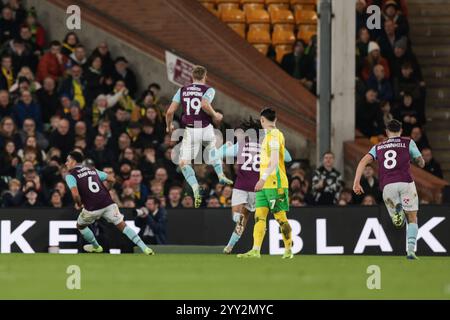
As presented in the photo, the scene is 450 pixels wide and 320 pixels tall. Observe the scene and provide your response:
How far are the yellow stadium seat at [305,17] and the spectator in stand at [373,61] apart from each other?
227 centimetres

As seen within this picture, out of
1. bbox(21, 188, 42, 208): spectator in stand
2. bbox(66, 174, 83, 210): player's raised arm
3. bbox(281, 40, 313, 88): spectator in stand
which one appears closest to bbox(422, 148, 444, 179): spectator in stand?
bbox(281, 40, 313, 88): spectator in stand

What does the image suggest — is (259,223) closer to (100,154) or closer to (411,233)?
(411,233)

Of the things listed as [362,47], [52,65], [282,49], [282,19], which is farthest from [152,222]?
[282,19]

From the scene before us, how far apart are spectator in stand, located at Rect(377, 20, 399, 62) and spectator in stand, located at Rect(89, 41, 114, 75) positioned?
545cm

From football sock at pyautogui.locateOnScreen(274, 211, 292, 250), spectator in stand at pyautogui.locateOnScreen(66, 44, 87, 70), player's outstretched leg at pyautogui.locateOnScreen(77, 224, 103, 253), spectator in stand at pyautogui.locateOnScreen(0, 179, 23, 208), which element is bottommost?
player's outstretched leg at pyautogui.locateOnScreen(77, 224, 103, 253)

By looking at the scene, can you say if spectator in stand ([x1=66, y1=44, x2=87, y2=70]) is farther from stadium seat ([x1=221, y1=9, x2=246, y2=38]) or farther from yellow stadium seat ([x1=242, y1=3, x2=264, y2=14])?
yellow stadium seat ([x1=242, y1=3, x2=264, y2=14])

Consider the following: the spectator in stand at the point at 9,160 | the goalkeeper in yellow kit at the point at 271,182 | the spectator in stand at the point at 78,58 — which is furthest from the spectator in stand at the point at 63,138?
the goalkeeper in yellow kit at the point at 271,182

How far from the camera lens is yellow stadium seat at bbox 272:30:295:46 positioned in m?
32.2

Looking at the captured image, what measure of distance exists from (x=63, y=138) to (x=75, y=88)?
147 cm

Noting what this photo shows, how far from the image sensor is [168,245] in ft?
84.2

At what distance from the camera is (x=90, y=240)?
23109 mm

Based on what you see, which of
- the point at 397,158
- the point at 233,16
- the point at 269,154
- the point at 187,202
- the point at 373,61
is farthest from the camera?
the point at 233,16

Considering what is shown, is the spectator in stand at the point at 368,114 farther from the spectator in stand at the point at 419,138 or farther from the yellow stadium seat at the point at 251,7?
the yellow stadium seat at the point at 251,7

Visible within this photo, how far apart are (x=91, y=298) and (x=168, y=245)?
28.7 ft
